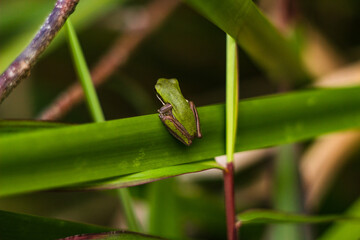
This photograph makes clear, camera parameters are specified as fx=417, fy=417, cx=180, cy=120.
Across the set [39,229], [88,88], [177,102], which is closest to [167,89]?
[177,102]

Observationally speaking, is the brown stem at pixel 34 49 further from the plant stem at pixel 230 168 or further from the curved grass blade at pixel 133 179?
the plant stem at pixel 230 168

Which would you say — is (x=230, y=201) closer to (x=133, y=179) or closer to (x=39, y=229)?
(x=133, y=179)

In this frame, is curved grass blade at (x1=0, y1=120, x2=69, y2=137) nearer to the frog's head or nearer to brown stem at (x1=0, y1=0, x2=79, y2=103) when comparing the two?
brown stem at (x1=0, y1=0, x2=79, y2=103)

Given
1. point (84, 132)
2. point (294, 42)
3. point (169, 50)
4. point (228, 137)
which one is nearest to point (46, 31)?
point (84, 132)

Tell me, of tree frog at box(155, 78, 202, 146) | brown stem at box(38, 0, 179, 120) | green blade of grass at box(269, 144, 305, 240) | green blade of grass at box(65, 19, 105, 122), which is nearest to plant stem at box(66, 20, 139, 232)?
green blade of grass at box(65, 19, 105, 122)

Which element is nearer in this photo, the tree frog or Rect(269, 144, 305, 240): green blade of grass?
the tree frog

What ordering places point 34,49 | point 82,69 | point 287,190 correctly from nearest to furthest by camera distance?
point 34,49, point 82,69, point 287,190
